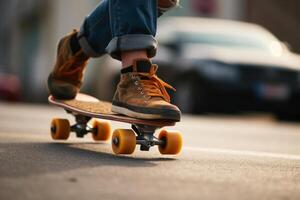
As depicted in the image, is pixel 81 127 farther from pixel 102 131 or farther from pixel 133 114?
pixel 133 114

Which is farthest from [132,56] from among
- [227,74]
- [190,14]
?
[190,14]

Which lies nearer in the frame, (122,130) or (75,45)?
(122,130)

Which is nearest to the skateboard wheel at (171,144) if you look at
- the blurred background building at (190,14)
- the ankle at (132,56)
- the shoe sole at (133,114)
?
the shoe sole at (133,114)

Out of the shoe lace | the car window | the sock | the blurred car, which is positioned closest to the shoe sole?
the shoe lace

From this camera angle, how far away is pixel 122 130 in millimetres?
3035

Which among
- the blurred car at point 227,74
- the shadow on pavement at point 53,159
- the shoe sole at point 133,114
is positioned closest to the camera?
the shadow on pavement at point 53,159

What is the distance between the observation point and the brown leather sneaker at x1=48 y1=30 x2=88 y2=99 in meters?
3.69

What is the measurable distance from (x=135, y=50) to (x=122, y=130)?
0.33 m

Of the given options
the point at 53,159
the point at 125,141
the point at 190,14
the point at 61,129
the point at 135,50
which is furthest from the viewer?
the point at 190,14

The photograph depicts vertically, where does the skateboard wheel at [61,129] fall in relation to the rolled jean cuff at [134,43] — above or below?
below

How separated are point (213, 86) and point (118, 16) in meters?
5.21

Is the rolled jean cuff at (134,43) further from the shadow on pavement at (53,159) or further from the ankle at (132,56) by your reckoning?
the shadow on pavement at (53,159)

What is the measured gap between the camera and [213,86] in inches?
325

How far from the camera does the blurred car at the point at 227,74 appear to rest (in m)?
8.26
